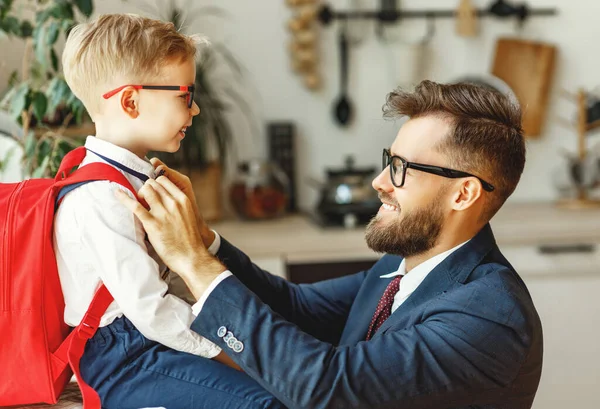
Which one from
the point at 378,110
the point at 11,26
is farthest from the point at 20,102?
the point at 378,110

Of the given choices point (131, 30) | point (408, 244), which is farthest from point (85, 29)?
point (408, 244)

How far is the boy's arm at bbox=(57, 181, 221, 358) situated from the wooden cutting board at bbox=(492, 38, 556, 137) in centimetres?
274

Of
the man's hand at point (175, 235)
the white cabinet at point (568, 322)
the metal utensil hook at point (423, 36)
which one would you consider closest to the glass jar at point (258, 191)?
the metal utensil hook at point (423, 36)

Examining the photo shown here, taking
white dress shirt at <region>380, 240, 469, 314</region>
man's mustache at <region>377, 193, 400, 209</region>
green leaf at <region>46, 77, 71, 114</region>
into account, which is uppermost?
green leaf at <region>46, 77, 71, 114</region>

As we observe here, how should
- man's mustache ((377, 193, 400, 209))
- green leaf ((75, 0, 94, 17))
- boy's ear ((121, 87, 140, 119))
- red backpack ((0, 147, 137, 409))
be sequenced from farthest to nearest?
green leaf ((75, 0, 94, 17)) < man's mustache ((377, 193, 400, 209)) < boy's ear ((121, 87, 140, 119)) < red backpack ((0, 147, 137, 409))

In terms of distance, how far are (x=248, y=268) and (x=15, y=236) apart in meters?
0.62

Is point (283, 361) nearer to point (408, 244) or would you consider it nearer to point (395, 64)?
point (408, 244)

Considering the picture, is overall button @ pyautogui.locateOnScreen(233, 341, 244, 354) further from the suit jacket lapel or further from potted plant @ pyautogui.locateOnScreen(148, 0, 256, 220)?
potted plant @ pyautogui.locateOnScreen(148, 0, 256, 220)

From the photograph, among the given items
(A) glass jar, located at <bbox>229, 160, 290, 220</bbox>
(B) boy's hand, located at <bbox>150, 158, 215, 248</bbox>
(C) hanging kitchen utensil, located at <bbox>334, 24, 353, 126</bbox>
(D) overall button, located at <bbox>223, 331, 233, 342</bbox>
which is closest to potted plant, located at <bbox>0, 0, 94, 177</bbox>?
(B) boy's hand, located at <bbox>150, 158, 215, 248</bbox>

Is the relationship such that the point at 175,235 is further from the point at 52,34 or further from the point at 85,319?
the point at 52,34

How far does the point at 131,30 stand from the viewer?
4.54 feet

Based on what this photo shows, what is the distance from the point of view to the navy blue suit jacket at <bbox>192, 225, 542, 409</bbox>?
1294 millimetres

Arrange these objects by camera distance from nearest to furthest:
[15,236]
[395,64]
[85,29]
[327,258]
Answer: [15,236] → [85,29] → [327,258] → [395,64]

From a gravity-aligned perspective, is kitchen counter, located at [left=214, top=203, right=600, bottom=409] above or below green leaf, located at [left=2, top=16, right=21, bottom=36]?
below
